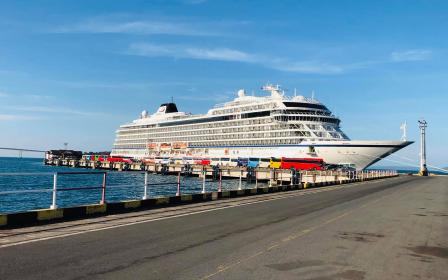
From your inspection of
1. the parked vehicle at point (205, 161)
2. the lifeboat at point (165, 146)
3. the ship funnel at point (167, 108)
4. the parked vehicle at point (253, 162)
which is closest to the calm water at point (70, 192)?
the parked vehicle at point (253, 162)

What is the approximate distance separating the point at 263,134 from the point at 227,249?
7600 cm

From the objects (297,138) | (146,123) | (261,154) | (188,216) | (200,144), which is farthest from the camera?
(146,123)

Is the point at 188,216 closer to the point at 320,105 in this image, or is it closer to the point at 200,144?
the point at 320,105

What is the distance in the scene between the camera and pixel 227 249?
8.02m

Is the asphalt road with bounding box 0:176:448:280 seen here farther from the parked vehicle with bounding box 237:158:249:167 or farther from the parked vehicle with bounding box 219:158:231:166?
the parked vehicle with bounding box 219:158:231:166

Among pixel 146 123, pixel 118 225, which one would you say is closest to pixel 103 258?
pixel 118 225

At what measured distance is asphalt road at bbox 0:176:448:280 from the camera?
20.6 ft

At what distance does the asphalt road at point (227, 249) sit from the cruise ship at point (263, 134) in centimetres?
5956

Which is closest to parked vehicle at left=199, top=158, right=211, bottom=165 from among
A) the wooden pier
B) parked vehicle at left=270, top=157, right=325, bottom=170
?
the wooden pier

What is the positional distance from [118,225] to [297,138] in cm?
6651

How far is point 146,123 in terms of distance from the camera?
4811 inches

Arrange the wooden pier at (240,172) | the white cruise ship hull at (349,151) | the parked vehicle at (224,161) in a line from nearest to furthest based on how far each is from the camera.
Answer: the wooden pier at (240,172)
the white cruise ship hull at (349,151)
the parked vehicle at (224,161)

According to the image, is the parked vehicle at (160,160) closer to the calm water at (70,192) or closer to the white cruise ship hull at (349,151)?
the white cruise ship hull at (349,151)

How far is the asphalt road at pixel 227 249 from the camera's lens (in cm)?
628
